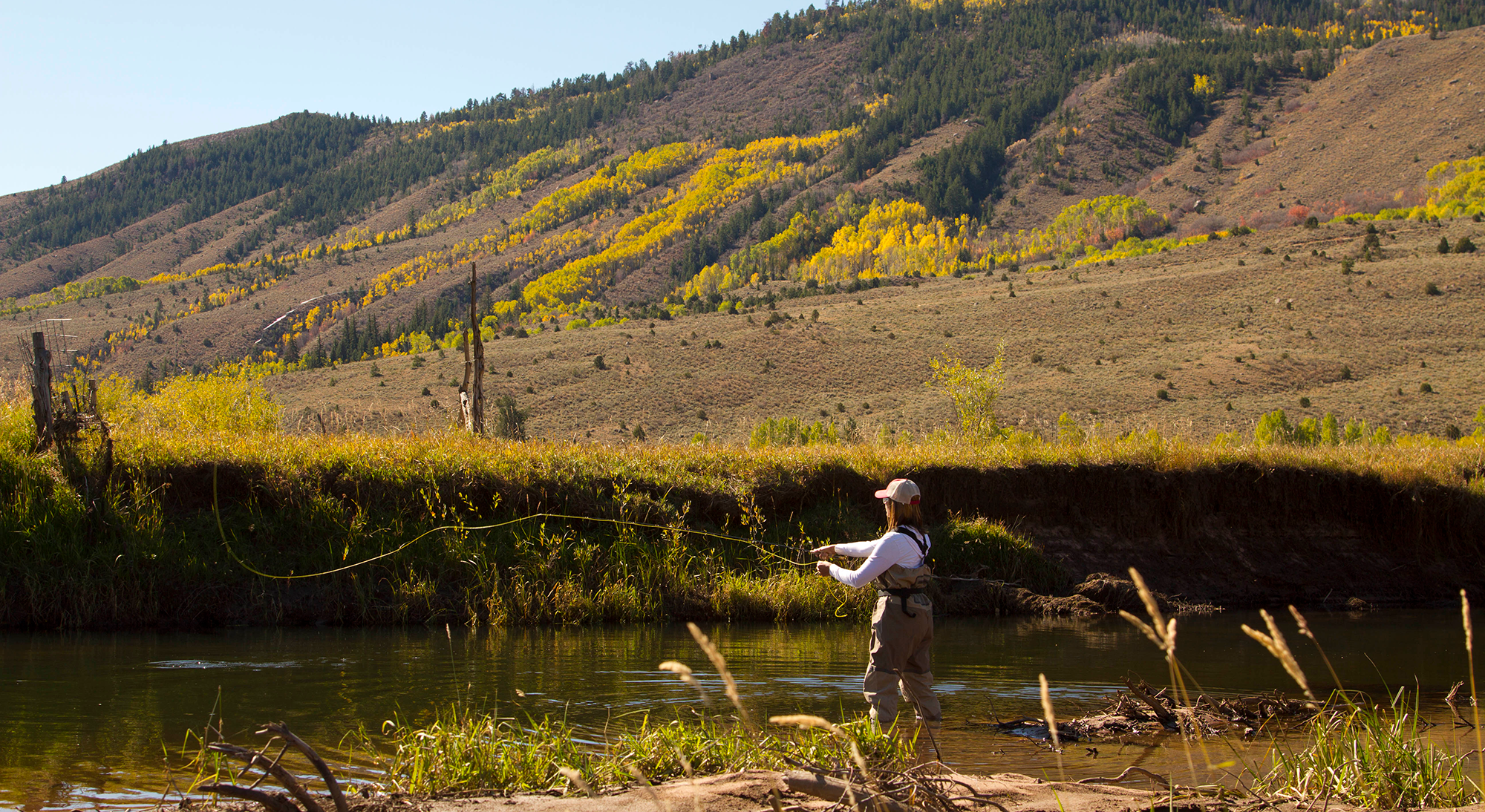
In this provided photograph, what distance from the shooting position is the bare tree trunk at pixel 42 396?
46.6 feet

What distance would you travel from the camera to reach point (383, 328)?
137 metres

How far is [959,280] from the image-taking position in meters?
89.1

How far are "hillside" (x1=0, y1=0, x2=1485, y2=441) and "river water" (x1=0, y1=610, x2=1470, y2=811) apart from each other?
796cm

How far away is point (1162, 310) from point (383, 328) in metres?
101

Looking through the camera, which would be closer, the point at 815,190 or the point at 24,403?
the point at 24,403

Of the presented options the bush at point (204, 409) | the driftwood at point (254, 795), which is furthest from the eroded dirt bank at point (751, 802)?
the bush at point (204, 409)

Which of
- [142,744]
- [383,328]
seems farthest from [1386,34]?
[142,744]

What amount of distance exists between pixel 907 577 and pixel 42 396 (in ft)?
41.9

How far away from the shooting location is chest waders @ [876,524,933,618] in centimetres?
710

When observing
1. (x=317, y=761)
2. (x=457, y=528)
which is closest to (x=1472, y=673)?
(x=317, y=761)

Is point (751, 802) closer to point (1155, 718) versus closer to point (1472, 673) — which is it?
point (1472, 673)

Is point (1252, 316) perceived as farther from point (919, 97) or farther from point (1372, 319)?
point (919, 97)

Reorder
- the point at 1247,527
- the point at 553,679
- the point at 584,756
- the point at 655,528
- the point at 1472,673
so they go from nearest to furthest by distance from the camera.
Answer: the point at 1472,673, the point at 584,756, the point at 553,679, the point at 655,528, the point at 1247,527

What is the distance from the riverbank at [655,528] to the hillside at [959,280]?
429 cm
